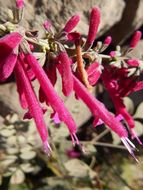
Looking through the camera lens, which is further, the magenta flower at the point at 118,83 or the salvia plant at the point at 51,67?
the magenta flower at the point at 118,83

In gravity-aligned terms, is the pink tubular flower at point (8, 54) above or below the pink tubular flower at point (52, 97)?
Answer: above

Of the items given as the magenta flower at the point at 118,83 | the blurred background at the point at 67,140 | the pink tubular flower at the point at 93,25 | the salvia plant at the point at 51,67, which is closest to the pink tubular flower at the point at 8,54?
the salvia plant at the point at 51,67

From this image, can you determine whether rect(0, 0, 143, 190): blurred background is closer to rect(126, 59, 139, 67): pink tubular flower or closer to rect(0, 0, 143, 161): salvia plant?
rect(126, 59, 139, 67): pink tubular flower

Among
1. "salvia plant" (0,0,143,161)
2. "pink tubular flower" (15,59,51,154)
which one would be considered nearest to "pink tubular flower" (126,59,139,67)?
"salvia plant" (0,0,143,161)

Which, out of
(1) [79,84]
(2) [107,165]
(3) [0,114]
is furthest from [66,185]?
(1) [79,84]

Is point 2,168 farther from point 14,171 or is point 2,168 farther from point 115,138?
point 115,138

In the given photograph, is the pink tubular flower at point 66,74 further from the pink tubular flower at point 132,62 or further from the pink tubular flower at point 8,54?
the pink tubular flower at point 132,62
